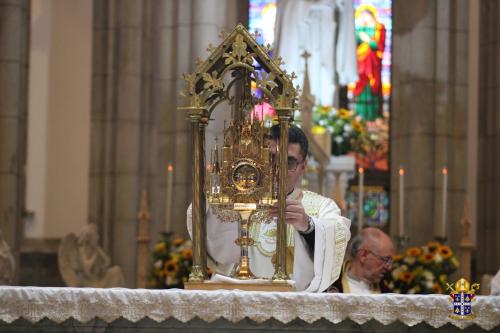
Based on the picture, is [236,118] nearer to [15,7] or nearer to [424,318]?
[424,318]

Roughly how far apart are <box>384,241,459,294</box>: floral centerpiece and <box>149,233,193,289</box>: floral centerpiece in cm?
177

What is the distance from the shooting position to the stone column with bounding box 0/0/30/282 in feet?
43.3

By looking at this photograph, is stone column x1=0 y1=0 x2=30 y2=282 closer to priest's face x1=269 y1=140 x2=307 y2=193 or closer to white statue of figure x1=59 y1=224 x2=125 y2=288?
white statue of figure x1=59 y1=224 x2=125 y2=288

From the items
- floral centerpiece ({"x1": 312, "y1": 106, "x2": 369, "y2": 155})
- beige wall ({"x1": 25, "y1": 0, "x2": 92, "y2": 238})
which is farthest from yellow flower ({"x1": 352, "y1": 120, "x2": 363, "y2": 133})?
beige wall ({"x1": 25, "y1": 0, "x2": 92, "y2": 238})

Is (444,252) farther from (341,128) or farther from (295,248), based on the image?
(295,248)

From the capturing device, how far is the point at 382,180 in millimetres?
16781

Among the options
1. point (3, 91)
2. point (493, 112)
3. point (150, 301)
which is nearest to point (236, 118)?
point (150, 301)

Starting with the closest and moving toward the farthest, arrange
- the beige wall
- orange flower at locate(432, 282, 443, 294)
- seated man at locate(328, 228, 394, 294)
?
1. seated man at locate(328, 228, 394, 294)
2. orange flower at locate(432, 282, 443, 294)
3. the beige wall

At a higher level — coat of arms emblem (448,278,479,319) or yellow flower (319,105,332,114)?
yellow flower (319,105,332,114)

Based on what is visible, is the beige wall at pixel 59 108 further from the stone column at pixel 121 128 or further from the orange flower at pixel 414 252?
the orange flower at pixel 414 252

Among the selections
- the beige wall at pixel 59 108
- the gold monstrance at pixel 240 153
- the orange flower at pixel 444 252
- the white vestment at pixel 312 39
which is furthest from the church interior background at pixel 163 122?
the gold monstrance at pixel 240 153

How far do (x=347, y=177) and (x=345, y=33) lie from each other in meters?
2.16

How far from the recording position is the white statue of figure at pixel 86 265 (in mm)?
14492

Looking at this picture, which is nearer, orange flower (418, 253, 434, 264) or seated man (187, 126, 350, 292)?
seated man (187, 126, 350, 292)
